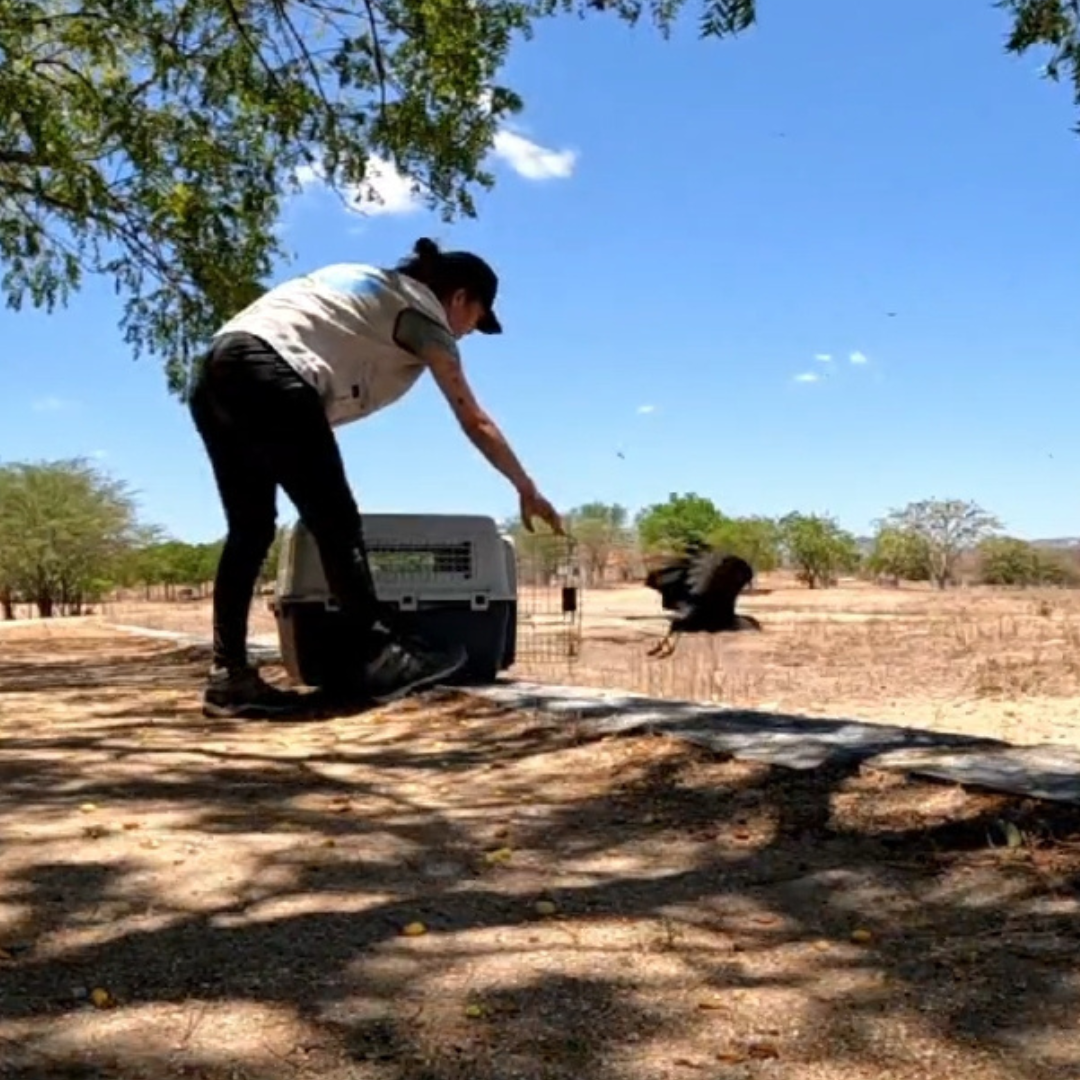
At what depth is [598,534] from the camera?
163ft

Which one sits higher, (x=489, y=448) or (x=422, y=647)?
(x=489, y=448)

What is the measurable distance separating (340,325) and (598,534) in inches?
1827

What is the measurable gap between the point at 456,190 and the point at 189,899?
19.5ft

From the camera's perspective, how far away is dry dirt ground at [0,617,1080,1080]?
1.34 meters

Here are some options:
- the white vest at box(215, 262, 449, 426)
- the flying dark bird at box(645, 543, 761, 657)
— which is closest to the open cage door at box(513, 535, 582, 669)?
the white vest at box(215, 262, 449, 426)

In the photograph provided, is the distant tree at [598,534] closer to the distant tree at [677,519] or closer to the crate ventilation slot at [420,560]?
the distant tree at [677,519]

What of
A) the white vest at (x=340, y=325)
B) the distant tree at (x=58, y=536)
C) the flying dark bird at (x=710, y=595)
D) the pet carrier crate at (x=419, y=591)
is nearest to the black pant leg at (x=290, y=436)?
the white vest at (x=340, y=325)

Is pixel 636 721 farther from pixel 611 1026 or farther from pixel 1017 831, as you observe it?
pixel 611 1026

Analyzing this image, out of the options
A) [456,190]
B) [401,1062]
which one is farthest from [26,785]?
[456,190]

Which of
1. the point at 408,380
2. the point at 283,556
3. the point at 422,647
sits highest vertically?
the point at 408,380

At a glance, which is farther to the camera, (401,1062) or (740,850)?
(740,850)

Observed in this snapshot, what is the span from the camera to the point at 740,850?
215 cm

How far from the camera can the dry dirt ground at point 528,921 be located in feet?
4.39

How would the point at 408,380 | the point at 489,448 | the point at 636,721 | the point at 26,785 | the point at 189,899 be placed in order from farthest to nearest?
1. the point at 408,380
2. the point at 489,448
3. the point at 636,721
4. the point at 26,785
5. the point at 189,899
